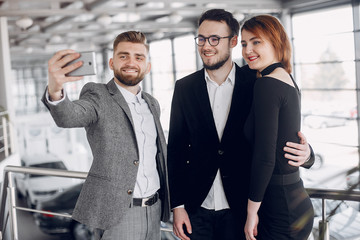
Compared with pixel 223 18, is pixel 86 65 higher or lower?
lower

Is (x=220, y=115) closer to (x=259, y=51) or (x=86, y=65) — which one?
(x=259, y=51)

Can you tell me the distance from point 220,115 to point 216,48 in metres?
0.26

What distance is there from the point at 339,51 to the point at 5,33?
7574 millimetres

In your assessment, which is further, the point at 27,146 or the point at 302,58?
the point at 27,146

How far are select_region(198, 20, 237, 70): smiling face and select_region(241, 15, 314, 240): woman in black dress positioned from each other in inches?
5.3

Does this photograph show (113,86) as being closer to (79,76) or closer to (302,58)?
(79,76)

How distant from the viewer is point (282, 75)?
53.5 inches

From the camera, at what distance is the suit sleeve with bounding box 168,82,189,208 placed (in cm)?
166

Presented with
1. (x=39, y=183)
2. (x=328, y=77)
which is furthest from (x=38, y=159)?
(x=328, y=77)

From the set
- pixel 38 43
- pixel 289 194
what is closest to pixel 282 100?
pixel 289 194

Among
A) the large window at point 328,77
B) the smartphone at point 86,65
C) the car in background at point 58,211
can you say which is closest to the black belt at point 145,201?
the smartphone at point 86,65

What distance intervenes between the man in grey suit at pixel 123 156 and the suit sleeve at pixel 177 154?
61 millimetres

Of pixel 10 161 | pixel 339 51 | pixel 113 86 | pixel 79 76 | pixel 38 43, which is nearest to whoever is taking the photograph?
pixel 79 76

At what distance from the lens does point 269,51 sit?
142cm
